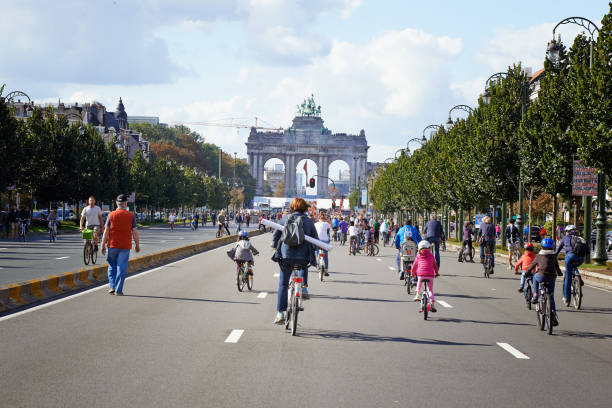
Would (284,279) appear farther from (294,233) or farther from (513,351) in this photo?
(513,351)

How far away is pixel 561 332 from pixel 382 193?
307 feet

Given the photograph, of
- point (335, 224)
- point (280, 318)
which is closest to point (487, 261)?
point (280, 318)

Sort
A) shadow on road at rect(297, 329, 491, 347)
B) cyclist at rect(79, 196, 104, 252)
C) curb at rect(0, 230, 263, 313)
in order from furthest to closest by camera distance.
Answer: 1. cyclist at rect(79, 196, 104, 252)
2. curb at rect(0, 230, 263, 313)
3. shadow on road at rect(297, 329, 491, 347)

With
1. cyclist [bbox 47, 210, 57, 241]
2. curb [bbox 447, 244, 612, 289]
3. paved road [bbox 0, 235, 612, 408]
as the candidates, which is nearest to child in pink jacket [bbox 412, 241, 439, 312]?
paved road [bbox 0, 235, 612, 408]

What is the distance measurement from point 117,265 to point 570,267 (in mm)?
8081

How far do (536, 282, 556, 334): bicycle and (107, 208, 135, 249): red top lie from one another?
722cm

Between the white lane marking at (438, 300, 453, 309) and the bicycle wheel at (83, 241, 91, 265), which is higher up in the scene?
the bicycle wheel at (83, 241, 91, 265)

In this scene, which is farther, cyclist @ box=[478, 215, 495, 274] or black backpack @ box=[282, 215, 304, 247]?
cyclist @ box=[478, 215, 495, 274]

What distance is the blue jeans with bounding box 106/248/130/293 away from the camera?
15.4 meters

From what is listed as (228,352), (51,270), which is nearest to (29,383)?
(228,352)

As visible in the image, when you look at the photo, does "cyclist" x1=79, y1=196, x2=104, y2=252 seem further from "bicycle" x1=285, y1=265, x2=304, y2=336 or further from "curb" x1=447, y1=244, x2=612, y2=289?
"curb" x1=447, y1=244, x2=612, y2=289

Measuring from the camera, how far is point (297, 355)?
367 inches

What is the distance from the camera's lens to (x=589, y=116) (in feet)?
80.2

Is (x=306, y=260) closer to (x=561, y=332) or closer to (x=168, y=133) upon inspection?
(x=561, y=332)
